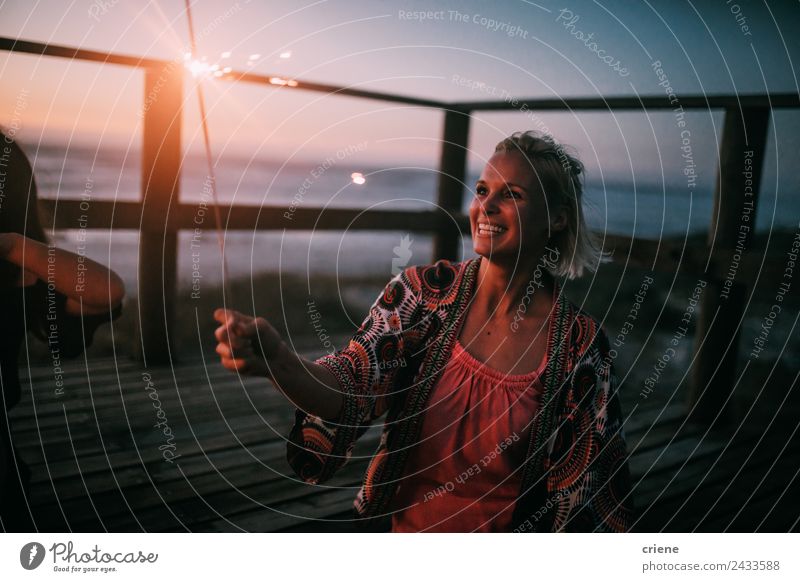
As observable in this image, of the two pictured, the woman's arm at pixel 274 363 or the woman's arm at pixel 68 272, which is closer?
the woman's arm at pixel 274 363

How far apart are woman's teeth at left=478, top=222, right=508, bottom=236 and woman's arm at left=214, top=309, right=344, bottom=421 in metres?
0.24

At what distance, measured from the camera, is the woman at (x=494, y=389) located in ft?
2.77

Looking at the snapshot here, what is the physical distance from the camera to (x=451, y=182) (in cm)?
171

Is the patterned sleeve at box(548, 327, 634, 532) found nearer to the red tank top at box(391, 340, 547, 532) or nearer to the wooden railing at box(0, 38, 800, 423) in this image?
the red tank top at box(391, 340, 547, 532)

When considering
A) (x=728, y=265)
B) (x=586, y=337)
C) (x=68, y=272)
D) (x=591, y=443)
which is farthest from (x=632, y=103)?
(x=68, y=272)

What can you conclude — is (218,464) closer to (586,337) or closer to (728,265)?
(586,337)

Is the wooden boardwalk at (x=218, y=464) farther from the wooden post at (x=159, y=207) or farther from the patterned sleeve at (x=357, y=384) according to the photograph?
the patterned sleeve at (x=357, y=384)

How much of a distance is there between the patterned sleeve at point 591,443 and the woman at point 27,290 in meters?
0.55

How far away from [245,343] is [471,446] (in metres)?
0.32

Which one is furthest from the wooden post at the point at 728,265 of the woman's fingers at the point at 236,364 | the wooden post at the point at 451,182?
the woman's fingers at the point at 236,364

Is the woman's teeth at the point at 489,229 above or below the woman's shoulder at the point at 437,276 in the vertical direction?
above

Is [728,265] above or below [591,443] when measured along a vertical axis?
above
